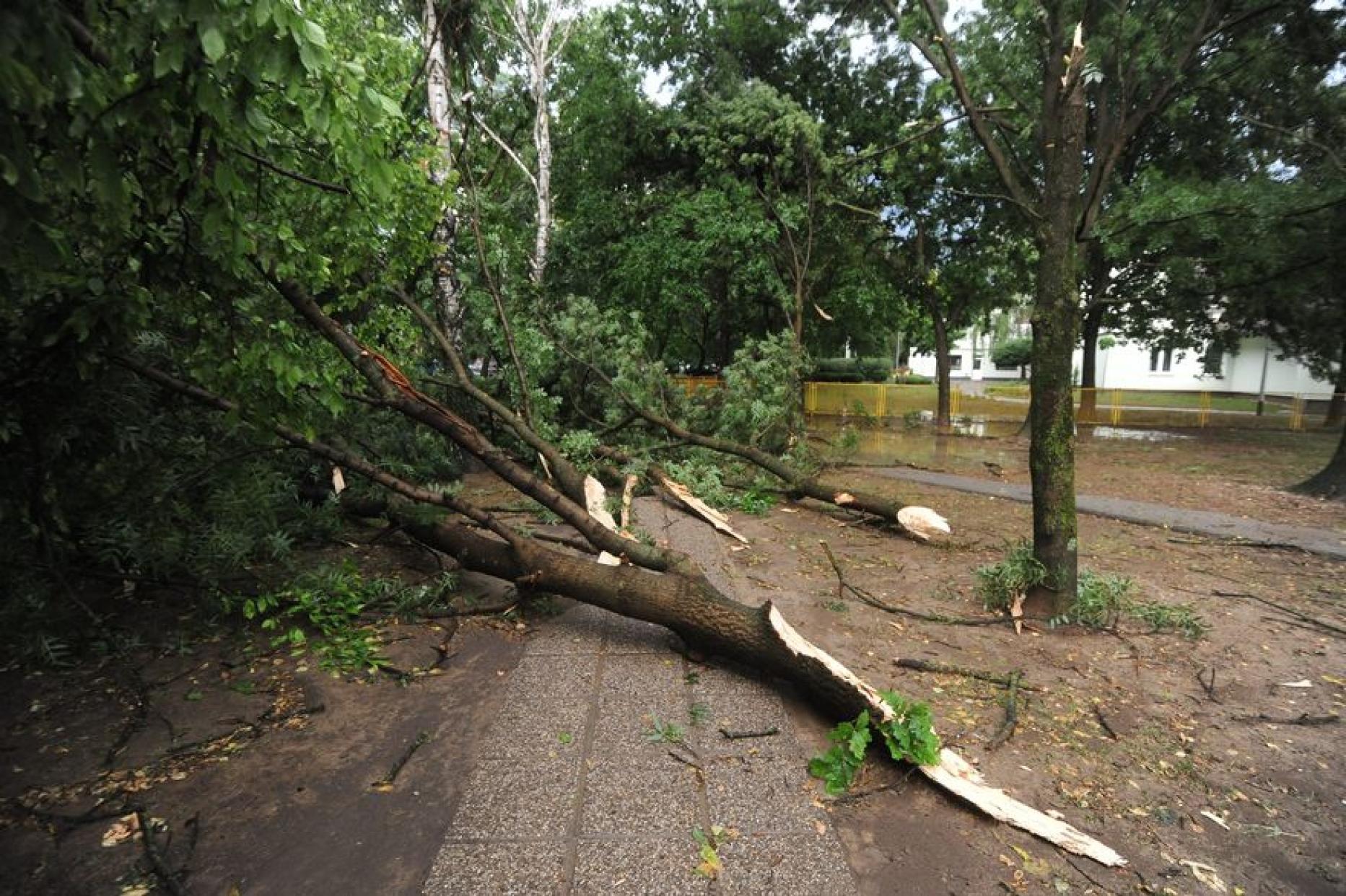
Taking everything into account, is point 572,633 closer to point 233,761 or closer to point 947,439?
point 233,761

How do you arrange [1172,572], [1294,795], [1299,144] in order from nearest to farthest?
[1294,795], [1172,572], [1299,144]

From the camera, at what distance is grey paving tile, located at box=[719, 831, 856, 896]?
7.13ft

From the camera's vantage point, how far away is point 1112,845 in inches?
97.2

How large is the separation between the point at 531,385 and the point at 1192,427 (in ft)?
66.0

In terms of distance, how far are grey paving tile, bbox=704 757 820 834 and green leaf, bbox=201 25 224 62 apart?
264 cm

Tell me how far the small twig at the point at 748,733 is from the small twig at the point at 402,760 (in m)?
1.32

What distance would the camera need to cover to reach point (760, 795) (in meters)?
2.63

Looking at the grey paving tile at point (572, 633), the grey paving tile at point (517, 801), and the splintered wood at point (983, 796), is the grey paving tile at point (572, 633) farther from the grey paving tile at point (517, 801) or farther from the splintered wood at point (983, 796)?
the splintered wood at point (983, 796)

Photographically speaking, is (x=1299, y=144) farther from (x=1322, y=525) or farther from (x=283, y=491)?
(x=283, y=491)

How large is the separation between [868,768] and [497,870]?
1.57 meters

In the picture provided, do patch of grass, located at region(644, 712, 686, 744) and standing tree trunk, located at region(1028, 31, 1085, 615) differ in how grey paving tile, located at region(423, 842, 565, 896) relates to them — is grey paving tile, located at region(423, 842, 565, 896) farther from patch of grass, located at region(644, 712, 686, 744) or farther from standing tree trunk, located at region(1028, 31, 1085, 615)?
standing tree trunk, located at region(1028, 31, 1085, 615)

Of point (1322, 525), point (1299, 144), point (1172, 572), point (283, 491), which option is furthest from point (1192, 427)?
point (283, 491)

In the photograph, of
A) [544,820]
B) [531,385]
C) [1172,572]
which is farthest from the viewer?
[531,385]

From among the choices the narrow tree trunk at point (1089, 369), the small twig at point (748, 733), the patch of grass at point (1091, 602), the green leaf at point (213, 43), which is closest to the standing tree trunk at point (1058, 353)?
the patch of grass at point (1091, 602)
